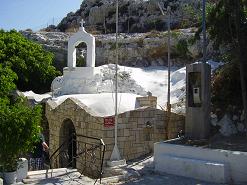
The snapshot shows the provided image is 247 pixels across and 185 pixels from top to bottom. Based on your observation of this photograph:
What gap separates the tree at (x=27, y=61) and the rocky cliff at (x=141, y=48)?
8.23 ft

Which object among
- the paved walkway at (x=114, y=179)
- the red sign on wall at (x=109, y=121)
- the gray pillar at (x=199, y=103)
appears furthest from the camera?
the red sign on wall at (x=109, y=121)

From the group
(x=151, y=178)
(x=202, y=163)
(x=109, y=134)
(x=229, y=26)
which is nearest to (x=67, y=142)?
(x=109, y=134)

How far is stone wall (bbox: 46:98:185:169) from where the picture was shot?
13977 millimetres

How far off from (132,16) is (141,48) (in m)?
11.8

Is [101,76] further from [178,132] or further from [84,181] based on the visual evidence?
[84,181]

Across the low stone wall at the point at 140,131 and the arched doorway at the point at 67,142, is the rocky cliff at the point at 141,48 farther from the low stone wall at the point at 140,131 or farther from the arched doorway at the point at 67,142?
the arched doorway at the point at 67,142

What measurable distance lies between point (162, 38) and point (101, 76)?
7173 mm

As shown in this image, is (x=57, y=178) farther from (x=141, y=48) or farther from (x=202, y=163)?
(x=141, y=48)

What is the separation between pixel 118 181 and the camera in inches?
422

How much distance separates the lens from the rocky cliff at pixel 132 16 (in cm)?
3428

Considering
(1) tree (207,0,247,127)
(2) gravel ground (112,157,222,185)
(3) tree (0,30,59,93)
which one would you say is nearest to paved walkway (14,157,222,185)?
(2) gravel ground (112,157,222,185)

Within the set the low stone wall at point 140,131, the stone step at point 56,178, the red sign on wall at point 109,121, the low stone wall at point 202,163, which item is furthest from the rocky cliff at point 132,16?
the stone step at point 56,178

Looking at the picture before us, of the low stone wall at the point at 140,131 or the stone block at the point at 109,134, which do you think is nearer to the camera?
the stone block at the point at 109,134

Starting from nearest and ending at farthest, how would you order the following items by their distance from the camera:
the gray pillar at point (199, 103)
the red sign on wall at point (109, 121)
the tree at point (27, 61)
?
the gray pillar at point (199, 103)
the red sign on wall at point (109, 121)
the tree at point (27, 61)
